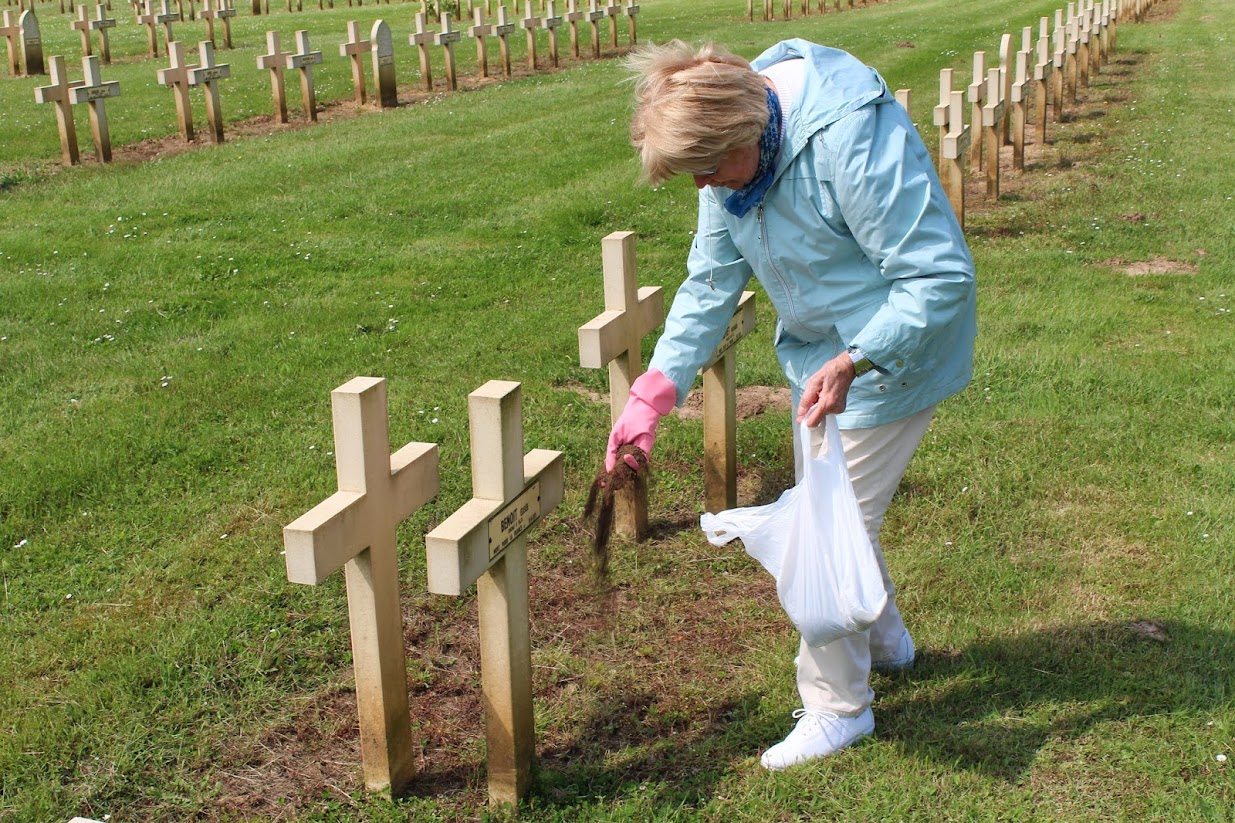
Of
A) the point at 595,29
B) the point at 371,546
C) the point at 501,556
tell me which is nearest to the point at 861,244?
the point at 501,556

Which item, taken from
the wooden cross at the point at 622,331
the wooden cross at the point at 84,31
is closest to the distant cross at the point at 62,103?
the wooden cross at the point at 622,331

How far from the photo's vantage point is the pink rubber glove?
10.3ft

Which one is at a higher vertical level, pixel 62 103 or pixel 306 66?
pixel 306 66

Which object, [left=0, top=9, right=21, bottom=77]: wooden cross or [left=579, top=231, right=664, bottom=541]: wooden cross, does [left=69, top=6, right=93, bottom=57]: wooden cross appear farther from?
[left=579, top=231, right=664, bottom=541]: wooden cross

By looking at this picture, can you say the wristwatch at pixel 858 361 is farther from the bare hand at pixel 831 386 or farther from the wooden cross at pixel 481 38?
the wooden cross at pixel 481 38

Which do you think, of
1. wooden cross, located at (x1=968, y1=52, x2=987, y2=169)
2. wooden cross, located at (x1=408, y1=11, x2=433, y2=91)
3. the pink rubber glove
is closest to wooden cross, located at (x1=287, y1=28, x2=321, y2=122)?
wooden cross, located at (x1=408, y1=11, x2=433, y2=91)

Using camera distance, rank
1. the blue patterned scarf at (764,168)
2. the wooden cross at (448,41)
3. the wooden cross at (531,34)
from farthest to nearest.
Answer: the wooden cross at (531,34), the wooden cross at (448,41), the blue patterned scarf at (764,168)

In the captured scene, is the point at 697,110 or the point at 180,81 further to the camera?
the point at 180,81

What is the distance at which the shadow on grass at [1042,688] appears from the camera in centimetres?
332

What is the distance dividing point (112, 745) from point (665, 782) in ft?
4.71

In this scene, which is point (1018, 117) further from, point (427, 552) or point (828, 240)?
point (427, 552)

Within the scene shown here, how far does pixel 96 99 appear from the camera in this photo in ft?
37.1

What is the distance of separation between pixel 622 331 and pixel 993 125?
6368 millimetres

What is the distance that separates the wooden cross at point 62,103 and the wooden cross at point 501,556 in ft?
31.7
